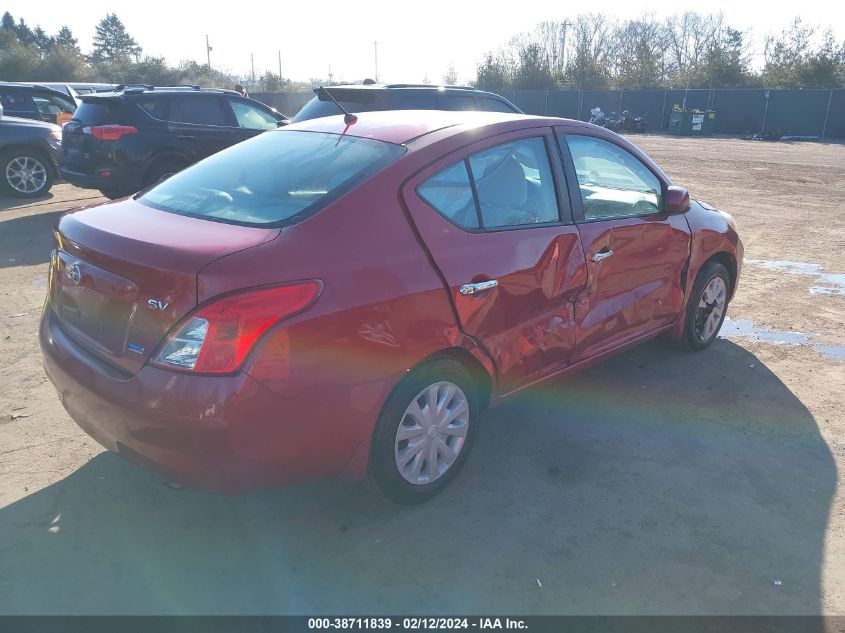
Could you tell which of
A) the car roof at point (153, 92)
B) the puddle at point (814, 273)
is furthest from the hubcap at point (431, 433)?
the car roof at point (153, 92)

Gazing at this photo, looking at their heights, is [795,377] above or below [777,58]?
below

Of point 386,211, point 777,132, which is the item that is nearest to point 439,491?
point 386,211

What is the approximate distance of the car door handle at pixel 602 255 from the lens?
146 inches

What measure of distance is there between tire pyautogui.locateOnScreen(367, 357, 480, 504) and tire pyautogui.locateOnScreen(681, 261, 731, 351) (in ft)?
7.58

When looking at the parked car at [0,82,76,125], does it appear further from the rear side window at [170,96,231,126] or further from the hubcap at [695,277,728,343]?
the hubcap at [695,277,728,343]

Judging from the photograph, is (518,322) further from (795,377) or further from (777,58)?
(777,58)

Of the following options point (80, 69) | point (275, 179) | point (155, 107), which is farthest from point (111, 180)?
point (80, 69)

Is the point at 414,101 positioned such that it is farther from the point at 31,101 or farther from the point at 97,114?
the point at 31,101

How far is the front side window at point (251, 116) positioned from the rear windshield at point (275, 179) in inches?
264

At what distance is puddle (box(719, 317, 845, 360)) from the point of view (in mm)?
5121

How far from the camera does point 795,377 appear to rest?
466 cm

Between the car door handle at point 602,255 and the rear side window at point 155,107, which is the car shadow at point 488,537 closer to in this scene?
the car door handle at point 602,255
